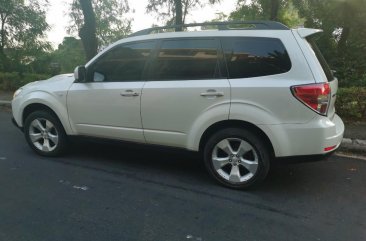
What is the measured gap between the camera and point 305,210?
3568mm

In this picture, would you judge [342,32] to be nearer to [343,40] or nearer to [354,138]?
[343,40]

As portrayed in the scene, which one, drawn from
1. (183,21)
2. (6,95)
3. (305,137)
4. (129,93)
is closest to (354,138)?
(305,137)

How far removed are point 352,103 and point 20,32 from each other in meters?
11.3

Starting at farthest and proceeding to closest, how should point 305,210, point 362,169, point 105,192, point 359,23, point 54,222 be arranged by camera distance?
point 359,23, point 362,169, point 105,192, point 305,210, point 54,222

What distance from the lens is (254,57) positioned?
152 inches

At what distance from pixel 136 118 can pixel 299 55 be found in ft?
6.59

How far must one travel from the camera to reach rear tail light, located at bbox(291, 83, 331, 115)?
3.56 meters

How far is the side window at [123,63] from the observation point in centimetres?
443

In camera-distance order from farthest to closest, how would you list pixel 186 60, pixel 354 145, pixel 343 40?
pixel 343 40, pixel 354 145, pixel 186 60

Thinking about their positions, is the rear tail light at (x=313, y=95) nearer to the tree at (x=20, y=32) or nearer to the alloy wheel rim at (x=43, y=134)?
the alloy wheel rim at (x=43, y=134)

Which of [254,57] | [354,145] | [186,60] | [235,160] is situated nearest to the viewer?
[254,57]

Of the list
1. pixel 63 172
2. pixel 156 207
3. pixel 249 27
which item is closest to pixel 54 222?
pixel 156 207

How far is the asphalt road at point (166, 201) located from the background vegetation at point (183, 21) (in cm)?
322

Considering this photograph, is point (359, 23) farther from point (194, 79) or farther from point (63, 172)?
point (63, 172)
